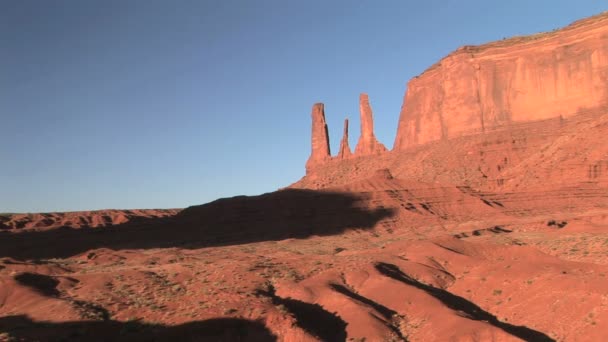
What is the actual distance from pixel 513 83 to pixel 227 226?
59.5 m

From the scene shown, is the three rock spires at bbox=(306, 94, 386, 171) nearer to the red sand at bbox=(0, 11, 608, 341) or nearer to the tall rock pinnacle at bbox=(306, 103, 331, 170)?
the tall rock pinnacle at bbox=(306, 103, 331, 170)

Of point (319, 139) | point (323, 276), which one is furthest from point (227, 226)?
point (319, 139)

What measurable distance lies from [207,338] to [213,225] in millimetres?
40887

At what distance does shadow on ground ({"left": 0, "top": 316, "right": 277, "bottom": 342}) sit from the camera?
59.7 feet

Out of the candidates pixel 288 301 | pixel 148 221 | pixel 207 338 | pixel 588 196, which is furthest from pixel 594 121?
pixel 207 338

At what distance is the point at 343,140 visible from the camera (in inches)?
4813

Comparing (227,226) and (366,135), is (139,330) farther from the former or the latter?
(366,135)

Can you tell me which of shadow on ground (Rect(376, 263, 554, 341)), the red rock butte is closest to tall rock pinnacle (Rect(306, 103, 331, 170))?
the red rock butte

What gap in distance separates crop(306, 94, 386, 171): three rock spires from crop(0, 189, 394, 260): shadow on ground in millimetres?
50502

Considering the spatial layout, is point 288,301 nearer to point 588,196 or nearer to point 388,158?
point 588,196

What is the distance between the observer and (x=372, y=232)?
5762 centimetres

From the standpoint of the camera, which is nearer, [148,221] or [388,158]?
[148,221]

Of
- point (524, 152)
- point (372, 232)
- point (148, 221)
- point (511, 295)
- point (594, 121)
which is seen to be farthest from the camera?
point (524, 152)

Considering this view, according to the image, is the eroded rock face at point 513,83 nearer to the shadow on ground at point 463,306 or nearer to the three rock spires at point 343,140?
the three rock spires at point 343,140
